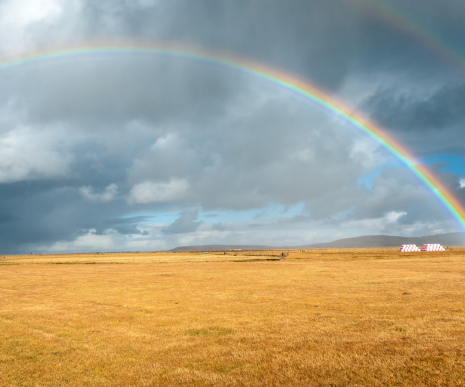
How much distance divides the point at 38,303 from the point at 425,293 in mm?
25695

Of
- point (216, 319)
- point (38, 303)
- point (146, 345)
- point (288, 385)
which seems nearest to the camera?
point (288, 385)

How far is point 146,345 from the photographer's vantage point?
42.3ft

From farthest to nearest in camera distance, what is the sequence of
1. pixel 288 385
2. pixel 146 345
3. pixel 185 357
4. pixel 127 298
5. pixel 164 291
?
pixel 164 291
pixel 127 298
pixel 146 345
pixel 185 357
pixel 288 385

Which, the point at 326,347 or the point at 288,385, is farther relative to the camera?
the point at 326,347

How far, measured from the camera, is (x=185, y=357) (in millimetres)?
11367

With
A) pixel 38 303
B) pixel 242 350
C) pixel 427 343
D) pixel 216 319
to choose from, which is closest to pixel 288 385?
pixel 242 350

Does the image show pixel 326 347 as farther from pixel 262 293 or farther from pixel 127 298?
pixel 127 298

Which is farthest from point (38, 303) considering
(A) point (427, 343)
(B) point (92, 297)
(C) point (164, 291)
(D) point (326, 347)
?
(A) point (427, 343)

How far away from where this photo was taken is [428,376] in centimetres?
900

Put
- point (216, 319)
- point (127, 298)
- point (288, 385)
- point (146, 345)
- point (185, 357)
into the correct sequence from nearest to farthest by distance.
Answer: point (288, 385) → point (185, 357) → point (146, 345) → point (216, 319) → point (127, 298)

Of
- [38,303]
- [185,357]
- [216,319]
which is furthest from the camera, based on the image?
[38,303]

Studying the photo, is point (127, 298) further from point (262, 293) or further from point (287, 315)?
point (287, 315)

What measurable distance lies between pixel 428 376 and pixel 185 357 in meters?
6.93

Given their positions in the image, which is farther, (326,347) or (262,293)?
(262,293)
